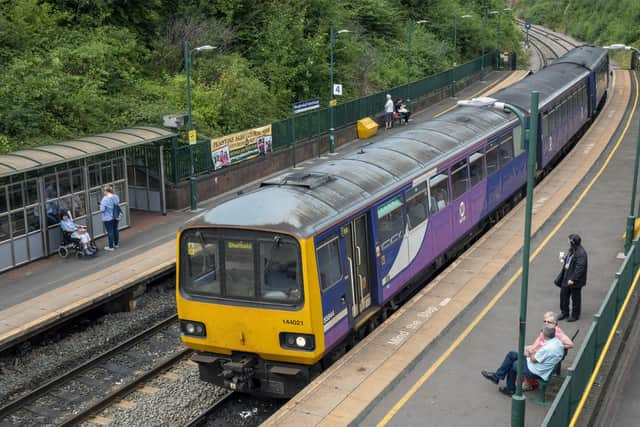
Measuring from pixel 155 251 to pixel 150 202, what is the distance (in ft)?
15.6

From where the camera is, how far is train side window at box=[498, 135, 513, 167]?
21.5 metres

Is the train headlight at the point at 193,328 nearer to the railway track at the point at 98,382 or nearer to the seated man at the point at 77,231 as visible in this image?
the railway track at the point at 98,382

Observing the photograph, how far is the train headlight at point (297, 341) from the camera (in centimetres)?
1173

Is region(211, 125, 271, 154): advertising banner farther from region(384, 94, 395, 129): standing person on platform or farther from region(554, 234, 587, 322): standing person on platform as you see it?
region(554, 234, 587, 322): standing person on platform

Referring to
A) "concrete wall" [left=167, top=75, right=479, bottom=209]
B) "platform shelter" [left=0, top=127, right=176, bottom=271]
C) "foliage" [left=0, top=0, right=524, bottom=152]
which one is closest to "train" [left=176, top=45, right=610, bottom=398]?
"platform shelter" [left=0, top=127, right=176, bottom=271]

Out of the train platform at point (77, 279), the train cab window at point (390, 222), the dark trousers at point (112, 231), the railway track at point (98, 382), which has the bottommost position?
the railway track at point (98, 382)

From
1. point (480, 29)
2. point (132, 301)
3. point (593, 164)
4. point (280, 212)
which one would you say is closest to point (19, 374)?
point (132, 301)

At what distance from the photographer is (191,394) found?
13.6 meters

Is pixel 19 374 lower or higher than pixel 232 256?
lower

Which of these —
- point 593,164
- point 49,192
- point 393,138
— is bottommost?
point 593,164

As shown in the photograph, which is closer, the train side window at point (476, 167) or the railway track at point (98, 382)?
the railway track at point (98, 382)

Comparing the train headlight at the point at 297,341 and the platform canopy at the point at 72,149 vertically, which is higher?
the platform canopy at the point at 72,149

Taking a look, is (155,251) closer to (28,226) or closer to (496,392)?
(28,226)

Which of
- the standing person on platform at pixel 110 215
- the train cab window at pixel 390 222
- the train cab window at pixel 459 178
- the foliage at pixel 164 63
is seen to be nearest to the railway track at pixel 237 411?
the train cab window at pixel 390 222
